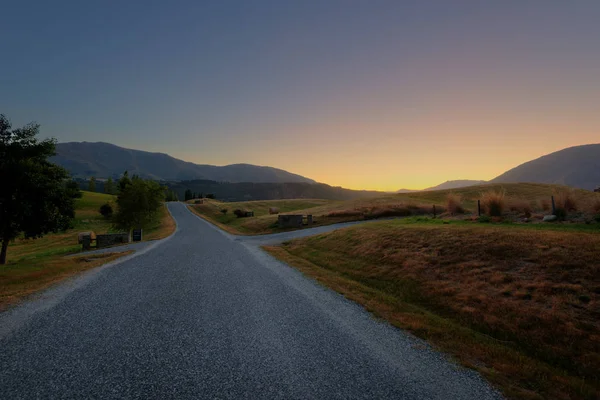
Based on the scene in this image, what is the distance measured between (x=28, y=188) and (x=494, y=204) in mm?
32933

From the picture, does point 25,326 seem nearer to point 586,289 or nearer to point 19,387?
point 19,387

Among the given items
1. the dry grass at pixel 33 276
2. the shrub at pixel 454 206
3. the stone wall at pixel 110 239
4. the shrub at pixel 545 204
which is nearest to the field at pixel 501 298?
the shrub at pixel 545 204

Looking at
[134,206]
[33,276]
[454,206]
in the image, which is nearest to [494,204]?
[454,206]

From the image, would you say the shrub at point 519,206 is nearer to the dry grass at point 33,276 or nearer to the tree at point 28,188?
the dry grass at point 33,276

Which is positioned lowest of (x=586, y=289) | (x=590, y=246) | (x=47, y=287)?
(x=47, y=287)

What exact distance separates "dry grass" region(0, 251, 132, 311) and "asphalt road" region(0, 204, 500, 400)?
105 cm

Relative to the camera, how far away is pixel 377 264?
52.0 feet

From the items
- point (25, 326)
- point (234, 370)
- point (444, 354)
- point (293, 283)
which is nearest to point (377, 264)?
point (293, 283)

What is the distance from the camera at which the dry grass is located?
1141 cm

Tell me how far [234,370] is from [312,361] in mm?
1532

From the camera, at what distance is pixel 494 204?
66.5 feet

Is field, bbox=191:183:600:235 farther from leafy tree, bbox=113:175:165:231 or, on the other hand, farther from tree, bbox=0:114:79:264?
tree, bbox=0:114:79:264

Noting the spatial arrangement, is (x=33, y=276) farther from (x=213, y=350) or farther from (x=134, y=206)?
(x=134, y=206)

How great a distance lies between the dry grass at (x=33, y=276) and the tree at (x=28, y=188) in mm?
5829
